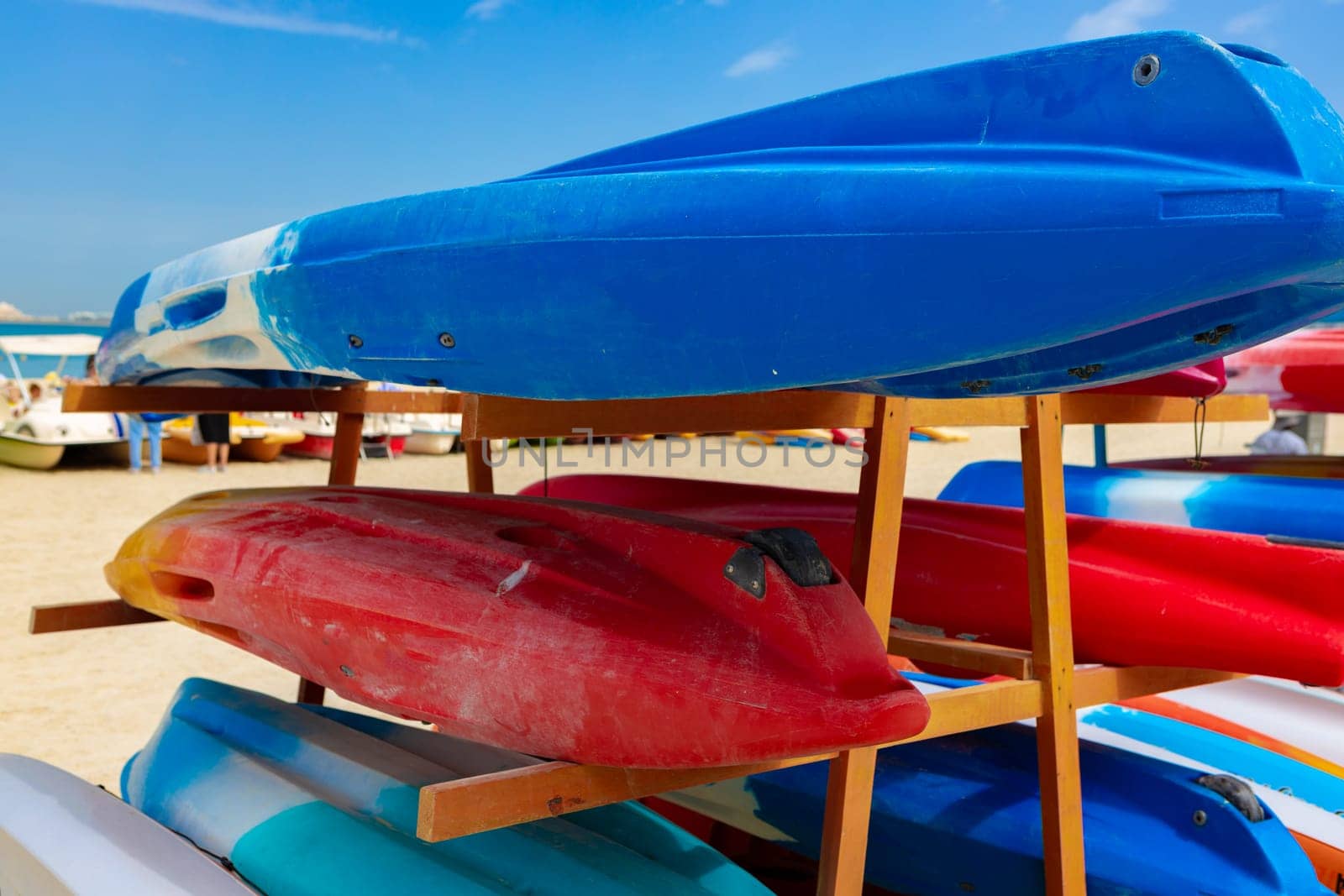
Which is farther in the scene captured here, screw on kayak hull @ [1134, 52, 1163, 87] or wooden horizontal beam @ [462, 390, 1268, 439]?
wooden horizontal beam @ [462, 390, 1268, 439]

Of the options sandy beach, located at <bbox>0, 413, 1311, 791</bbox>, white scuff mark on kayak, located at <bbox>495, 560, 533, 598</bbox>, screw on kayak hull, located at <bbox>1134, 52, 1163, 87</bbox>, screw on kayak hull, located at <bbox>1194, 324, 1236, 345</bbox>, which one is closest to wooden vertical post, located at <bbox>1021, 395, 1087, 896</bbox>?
screw on kayak hull, located at <bbox>1194, 324, 1236, 345</bbox>

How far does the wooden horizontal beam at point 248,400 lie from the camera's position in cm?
302

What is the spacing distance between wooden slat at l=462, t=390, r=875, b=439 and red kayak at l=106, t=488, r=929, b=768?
0.19 metres

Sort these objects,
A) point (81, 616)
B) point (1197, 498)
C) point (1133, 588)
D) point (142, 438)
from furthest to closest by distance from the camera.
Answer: point (142, 438) < point (1197, 498) < point (81, 616) < point (1133, 588)

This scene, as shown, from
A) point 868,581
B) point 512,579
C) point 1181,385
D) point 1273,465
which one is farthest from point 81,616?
point 1273,465

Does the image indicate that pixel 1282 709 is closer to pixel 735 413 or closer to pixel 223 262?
pixel 735 413

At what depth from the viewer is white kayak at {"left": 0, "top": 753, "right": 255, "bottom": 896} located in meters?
1.98

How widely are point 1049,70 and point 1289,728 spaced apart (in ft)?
8.87

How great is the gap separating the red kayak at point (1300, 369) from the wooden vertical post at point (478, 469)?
11.7ft

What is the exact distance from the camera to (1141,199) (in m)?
1.32

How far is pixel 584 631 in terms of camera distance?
1.77 m

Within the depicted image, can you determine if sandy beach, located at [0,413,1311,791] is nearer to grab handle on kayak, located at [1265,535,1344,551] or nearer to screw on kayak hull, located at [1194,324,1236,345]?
grab handle on kayak, located at [1265,535,1344,551]

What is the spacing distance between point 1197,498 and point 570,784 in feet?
7.72

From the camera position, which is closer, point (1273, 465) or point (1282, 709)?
point (1282, 709)
